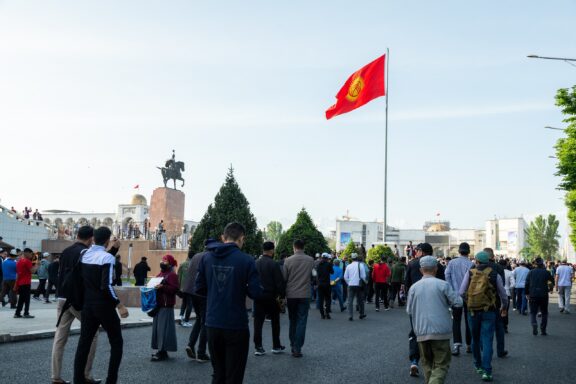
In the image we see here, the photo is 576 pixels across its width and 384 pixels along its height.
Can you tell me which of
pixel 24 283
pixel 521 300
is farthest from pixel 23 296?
pixel 521 300

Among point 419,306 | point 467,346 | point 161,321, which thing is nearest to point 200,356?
point 161,321

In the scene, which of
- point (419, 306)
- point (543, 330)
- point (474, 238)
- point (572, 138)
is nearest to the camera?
point (419, 306)

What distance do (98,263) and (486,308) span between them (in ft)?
16.5

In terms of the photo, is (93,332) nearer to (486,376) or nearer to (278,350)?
(278,350)

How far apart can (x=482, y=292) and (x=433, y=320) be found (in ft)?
7.63

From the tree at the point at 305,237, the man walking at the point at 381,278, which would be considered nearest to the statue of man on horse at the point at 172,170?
the tree at the point at 305,237

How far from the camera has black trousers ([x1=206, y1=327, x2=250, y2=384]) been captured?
5.06 meters

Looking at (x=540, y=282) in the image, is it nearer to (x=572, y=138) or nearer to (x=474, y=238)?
(x=572, y=138)

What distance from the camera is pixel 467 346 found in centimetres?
1066

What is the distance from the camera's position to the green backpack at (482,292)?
8.30m

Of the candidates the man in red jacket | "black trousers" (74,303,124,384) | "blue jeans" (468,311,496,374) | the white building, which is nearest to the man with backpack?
"blue jeans" (468,311,496,374)

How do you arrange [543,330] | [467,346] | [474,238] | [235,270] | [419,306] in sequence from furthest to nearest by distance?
[474,238]
[543,330]
[467,346]
[419,306]
[235,270]

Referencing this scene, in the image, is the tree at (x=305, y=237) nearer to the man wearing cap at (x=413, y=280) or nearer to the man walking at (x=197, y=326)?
the man wearing cap at (x=413, y=280)

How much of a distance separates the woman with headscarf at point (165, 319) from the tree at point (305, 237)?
15909 millimetres
